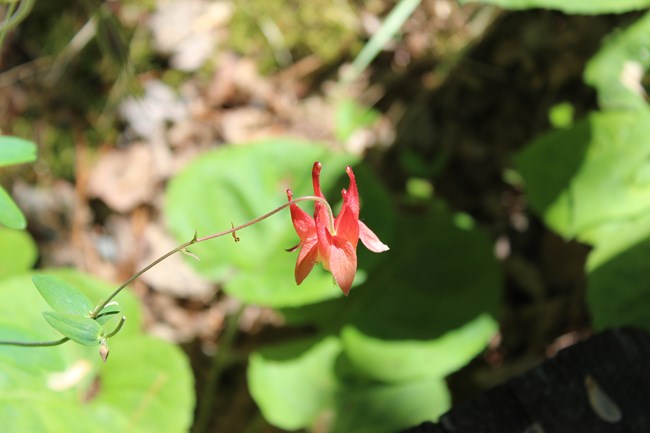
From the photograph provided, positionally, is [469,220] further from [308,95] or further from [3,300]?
[3,300]

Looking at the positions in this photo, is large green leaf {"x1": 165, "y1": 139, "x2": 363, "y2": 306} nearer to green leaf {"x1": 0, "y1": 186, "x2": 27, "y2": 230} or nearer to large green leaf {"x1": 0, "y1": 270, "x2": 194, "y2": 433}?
large green leaf {"x1": 0, "y1": 270, "x2": 194, "y2": 433}

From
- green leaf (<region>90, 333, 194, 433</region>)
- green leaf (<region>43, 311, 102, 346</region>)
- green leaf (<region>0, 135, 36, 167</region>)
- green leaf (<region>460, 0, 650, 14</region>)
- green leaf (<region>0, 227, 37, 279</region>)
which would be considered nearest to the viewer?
green leaf (<region>43, 311, 102, 346</region>)

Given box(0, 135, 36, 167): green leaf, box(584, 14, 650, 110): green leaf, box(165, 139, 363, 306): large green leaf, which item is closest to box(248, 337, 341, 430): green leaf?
box(165, 139, 363, 306): large green leaf

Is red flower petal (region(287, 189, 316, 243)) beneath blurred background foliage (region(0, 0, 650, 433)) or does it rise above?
above

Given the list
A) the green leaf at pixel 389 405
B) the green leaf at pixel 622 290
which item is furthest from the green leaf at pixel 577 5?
the green leaf at pixel 389 405

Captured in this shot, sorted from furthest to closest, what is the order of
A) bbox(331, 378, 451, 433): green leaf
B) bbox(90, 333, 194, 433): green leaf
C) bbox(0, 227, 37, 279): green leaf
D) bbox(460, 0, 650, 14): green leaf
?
bbox(0, 227, 37, 279): green leaf
bbox(331, 378, 451, 433): green leaf
bbox(90, 333, 194, 433): green leaf
bbox(460, 0, 650, 14): green leaf

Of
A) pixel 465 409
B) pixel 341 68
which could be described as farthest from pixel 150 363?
pixel 341 68

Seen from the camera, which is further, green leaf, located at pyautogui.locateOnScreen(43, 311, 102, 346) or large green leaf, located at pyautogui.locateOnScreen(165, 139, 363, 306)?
large green leaf, located at pyautogui.locateOnScreen(165, 139, 363, 306)

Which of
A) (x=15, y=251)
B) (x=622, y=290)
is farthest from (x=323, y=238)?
(x=15, y=251)

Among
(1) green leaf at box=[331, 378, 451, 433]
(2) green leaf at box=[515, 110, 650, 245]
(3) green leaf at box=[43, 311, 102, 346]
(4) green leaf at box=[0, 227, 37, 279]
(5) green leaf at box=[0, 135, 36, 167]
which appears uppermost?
(5) green leaf at box=[0, 135, 36, 167]
